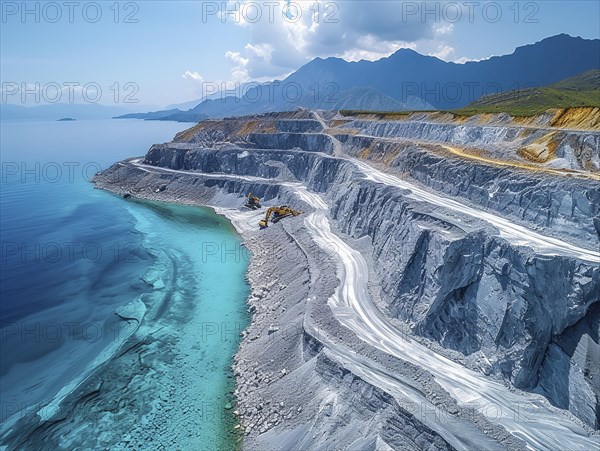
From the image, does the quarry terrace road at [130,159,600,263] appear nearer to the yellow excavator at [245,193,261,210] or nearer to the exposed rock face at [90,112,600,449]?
the exposed rock face at [90,112,600,449]

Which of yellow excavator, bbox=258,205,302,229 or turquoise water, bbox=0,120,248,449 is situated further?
yellow excavator, bbox=258,205,302,229

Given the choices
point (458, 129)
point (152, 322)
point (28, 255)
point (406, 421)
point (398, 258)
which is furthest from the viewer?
point (458, 129)

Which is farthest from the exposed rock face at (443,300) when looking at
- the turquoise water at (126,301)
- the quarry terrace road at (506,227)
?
the turquoise water at (126,301)

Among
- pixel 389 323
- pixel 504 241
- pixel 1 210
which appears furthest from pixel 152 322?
pixel 1 210

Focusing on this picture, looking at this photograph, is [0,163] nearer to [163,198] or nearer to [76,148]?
[76,148]

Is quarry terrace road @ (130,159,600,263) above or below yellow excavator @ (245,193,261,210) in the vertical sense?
above

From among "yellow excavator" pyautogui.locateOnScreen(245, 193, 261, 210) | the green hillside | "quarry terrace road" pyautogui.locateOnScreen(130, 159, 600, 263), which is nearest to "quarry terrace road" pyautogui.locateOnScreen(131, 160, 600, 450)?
"quarry terrace road" pyautogui.locateOnScreen(130, 159, 600, 263)

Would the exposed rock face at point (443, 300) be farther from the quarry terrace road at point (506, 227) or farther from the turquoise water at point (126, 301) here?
the turquoise water at point (126, 301)
